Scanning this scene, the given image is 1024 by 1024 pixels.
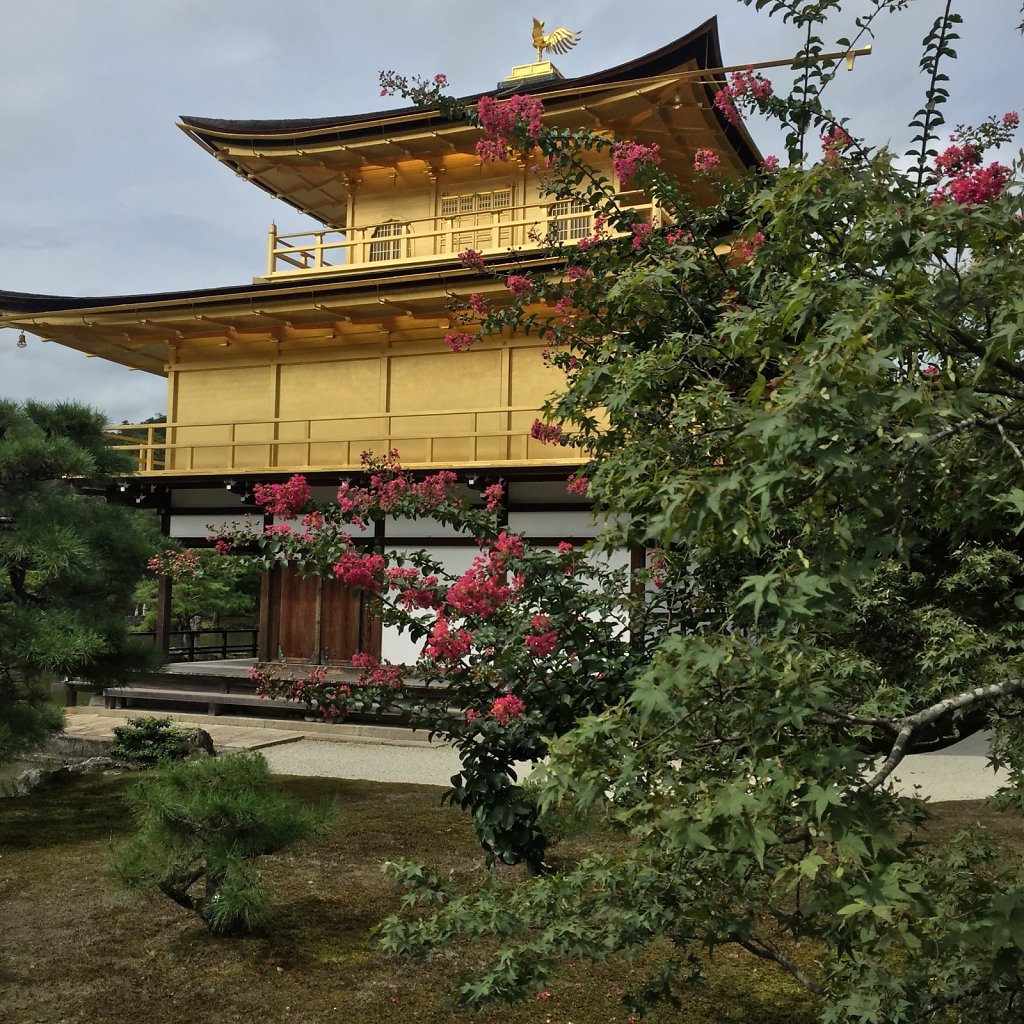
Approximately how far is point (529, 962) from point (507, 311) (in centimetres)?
381

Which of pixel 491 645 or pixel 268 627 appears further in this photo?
pixel 268 627

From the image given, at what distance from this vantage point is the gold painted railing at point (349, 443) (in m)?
13.6

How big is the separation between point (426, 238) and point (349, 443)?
4312 millimetres

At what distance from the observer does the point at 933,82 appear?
387 centimetres

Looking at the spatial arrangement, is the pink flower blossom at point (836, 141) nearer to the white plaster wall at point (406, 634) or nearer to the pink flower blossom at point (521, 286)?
the pink flower blossom at point (521, 286)

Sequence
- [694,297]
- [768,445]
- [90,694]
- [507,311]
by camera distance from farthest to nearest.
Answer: [90,694] → [507,311] → [694,297] → [768,445]

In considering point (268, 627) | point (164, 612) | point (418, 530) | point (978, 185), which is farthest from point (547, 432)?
point (164, 612)

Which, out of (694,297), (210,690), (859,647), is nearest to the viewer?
(694,297)

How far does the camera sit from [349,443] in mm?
14797

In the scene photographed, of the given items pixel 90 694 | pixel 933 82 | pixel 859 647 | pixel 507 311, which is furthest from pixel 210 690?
pixel 933 82

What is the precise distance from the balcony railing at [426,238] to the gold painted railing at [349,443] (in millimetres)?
2658

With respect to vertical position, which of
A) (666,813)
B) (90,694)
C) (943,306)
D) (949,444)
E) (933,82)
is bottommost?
(90,694)

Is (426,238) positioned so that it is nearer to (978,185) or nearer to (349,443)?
(349,443)

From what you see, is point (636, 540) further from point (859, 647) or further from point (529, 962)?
point (859, 647)
